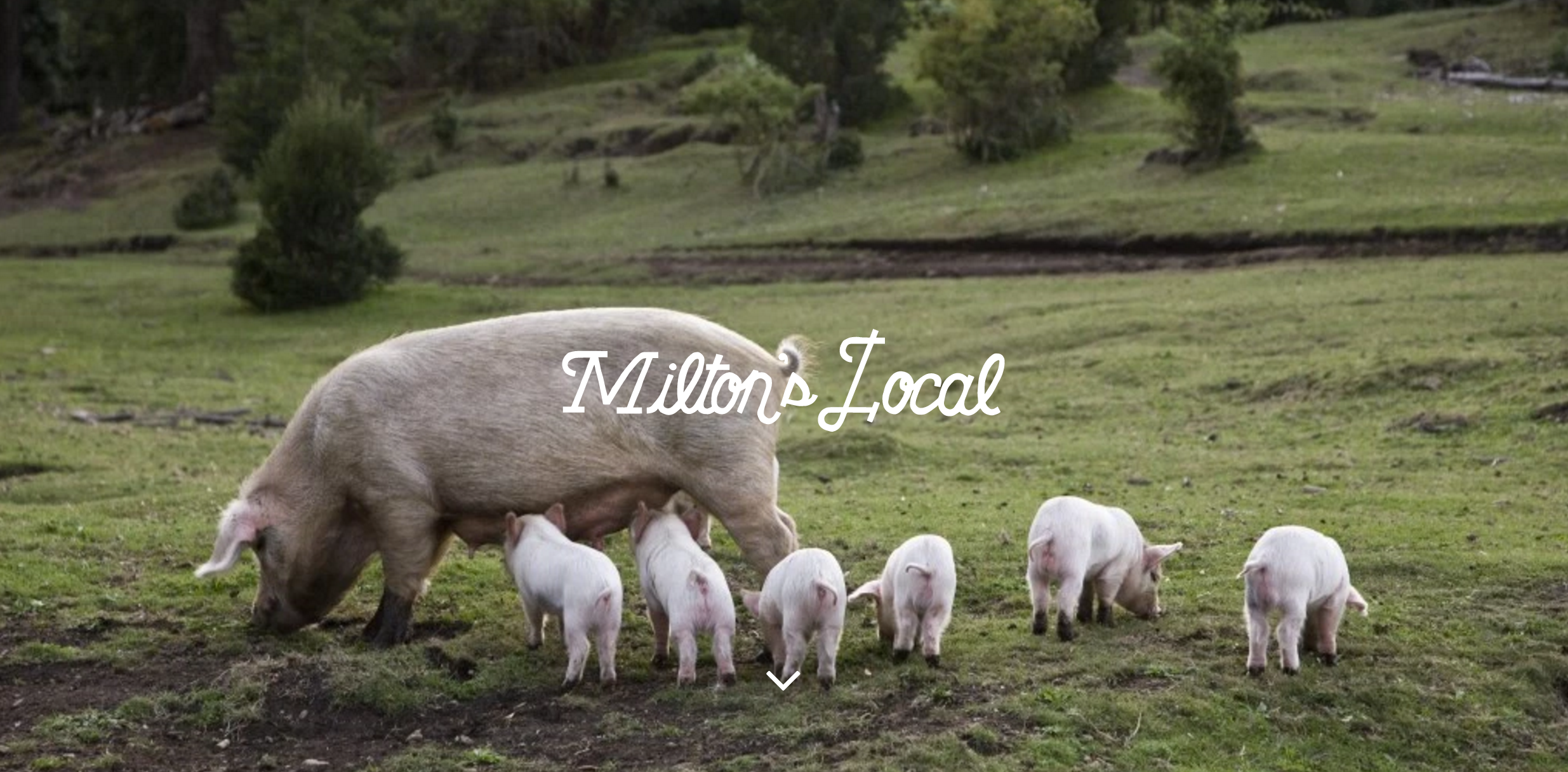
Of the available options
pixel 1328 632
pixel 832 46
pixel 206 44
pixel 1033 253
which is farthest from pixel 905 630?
pixel 206 44

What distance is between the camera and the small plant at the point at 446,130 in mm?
44594

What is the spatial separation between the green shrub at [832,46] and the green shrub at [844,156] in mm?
4438

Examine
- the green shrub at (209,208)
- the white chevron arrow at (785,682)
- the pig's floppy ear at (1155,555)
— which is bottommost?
the green shrub at (209,208)

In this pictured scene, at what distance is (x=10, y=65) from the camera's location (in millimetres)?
54250

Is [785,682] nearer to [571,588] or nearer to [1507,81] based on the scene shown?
[571,588]

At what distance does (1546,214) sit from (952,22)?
1406 cm

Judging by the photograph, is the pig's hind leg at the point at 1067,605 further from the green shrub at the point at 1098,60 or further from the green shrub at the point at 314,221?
the green shrub at the point at 1098,60

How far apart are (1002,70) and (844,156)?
3.75 meters

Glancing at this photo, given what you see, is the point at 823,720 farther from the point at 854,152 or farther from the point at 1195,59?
the point at 854,152

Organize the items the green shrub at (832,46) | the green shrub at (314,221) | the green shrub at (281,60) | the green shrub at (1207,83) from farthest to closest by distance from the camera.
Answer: the green shrub at (281,60), the green shrub at (832,46), the green shrub at (1207,83), the green shrub at (314,221)

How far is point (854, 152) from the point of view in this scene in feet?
124

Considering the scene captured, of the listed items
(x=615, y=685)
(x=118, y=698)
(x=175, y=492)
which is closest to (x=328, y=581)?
(x=118, y=698)

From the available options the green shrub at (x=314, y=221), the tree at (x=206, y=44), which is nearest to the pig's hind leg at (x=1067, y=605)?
the green shrub at (x=314, y=221)

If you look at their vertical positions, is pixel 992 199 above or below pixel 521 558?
below
